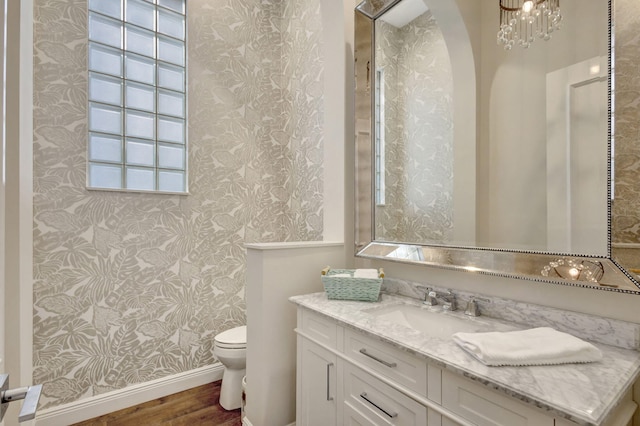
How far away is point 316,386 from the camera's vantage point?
150 cm

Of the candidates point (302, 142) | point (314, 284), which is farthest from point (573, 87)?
point (302, 142)

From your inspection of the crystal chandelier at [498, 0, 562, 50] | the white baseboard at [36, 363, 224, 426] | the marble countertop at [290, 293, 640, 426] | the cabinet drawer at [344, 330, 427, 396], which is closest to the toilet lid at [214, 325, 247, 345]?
the white baseboard at [36, 363, 224, 426]

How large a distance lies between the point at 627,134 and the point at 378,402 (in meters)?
1.21

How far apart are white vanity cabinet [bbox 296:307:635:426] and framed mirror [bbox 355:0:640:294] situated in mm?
525

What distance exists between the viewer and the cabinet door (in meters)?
1.41

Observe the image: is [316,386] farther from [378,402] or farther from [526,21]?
[526,21]

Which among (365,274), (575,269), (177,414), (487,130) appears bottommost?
(177,414)

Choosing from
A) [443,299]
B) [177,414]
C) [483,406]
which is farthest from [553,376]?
[177,414]

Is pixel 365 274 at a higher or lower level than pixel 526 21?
lower

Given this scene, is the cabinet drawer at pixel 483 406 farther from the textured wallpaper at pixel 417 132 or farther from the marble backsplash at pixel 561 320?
the textured wallpaper at pixel 417 132

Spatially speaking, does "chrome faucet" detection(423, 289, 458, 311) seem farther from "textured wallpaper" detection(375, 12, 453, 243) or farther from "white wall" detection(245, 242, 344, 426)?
"white wall" detection(245, 242, 344, 426)

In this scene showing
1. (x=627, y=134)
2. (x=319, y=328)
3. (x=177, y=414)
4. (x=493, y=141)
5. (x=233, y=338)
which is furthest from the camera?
(x=233, y=338)

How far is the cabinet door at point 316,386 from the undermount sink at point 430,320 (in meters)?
0.30

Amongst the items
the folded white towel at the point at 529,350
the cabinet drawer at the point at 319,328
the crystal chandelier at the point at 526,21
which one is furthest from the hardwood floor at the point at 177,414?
the crystal chandelier at the point at 526,21
